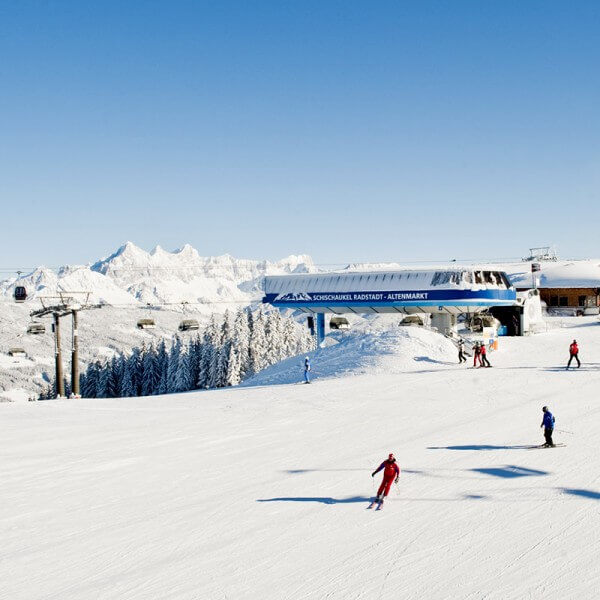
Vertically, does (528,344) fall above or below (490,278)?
below

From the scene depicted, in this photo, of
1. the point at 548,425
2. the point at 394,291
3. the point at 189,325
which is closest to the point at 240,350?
the point at 189,325

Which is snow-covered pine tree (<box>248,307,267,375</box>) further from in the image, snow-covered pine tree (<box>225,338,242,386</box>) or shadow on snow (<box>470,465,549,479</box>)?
shadow on snow (<box>470,465,549,479</box>)

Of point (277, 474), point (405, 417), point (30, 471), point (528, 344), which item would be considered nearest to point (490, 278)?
point (528, 344)

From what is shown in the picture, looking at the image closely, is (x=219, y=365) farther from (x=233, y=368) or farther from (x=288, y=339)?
(x=288, y=339)

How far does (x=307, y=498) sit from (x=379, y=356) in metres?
21.2

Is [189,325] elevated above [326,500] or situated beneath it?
elevated above

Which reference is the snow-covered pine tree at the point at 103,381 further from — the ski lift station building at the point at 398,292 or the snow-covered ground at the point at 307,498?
the snow-covered ground at the point at 307,498

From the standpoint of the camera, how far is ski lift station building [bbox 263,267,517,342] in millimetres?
43188

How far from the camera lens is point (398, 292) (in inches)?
1789

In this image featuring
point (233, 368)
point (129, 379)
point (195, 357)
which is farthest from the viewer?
point (129, 379)

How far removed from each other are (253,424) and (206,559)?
1160 cm

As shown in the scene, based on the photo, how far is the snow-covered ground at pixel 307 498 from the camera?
10.6 meters

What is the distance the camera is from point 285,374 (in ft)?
124

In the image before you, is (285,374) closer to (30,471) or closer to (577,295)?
(30,471)
